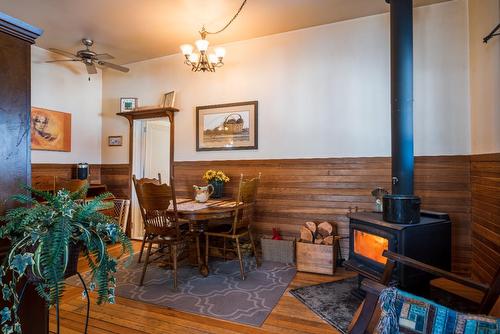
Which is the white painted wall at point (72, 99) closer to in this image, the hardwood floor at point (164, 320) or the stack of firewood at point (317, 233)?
the hardwood floor at point (164, 320)

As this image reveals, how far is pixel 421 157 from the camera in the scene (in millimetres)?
3006

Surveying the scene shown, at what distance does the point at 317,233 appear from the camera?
10.4 feet

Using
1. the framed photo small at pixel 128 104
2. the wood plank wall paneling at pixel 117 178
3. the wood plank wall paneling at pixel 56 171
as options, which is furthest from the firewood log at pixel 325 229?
the wood plank wall paneling at pixel 56 171

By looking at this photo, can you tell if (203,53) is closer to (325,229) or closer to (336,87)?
(336,87)

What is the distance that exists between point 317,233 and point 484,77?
2201mm

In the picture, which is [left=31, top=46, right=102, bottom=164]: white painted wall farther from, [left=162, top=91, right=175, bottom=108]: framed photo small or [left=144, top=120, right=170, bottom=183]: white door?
[left=162, top=91, right=175, bottom=108]: framed photo small

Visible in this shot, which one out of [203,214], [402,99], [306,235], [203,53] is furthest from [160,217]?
[402,99]

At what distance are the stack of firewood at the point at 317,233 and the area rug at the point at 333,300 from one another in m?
0.47

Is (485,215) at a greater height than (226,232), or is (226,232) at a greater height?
(485,215)

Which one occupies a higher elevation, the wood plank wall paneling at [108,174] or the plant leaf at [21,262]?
the wood plank wall paneling at [108,174]

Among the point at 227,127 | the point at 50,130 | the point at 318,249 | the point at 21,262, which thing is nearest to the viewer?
the point at 21,262

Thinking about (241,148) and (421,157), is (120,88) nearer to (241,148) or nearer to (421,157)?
(241,148)

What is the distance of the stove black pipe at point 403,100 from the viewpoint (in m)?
2.51

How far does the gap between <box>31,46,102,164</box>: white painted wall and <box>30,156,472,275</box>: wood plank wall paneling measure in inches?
68.3
